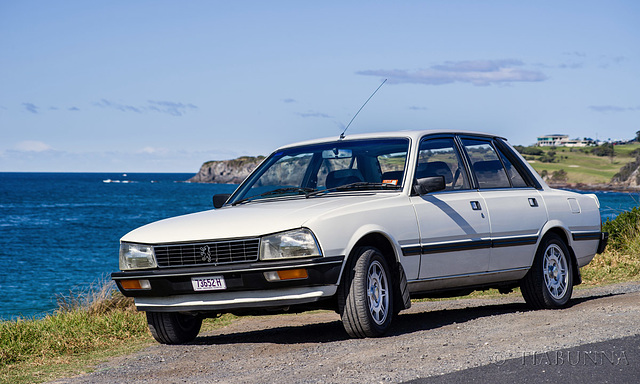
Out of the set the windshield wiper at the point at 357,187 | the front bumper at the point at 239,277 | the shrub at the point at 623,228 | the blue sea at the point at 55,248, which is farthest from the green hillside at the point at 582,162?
the front bumper at the point at 239,277

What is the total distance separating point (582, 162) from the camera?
131m

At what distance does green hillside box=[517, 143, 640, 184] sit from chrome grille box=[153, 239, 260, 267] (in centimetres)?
10417

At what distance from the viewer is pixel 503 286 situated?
875 centimetres

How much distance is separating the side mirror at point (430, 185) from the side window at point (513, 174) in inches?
67.6

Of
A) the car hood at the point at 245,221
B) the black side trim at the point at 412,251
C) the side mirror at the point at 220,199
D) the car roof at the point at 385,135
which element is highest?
the car roof at the point at 385,135

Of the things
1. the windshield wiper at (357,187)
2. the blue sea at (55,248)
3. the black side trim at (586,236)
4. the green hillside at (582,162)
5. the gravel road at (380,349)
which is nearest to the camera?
the gravel road at (380,349)

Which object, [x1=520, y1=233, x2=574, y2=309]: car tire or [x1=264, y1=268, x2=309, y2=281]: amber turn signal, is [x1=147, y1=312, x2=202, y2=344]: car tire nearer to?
[x1=264, y1=268, x2=309, y2=281]: amber turn signal

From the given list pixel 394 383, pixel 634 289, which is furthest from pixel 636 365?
pixel 634 289

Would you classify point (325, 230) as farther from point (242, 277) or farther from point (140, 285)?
point (140, 285)

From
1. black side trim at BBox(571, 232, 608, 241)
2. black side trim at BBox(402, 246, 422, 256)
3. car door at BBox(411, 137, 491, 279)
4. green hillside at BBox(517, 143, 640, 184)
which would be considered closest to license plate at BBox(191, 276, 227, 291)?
black side trim at BBox(402, 246, 422, 256)

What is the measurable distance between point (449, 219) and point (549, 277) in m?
1.84

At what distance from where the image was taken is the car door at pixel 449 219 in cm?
755

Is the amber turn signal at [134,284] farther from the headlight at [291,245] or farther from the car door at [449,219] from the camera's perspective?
Answer: the car door at [449,219]

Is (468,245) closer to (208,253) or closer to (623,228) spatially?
(208,253)
